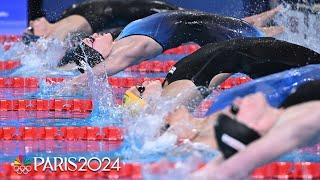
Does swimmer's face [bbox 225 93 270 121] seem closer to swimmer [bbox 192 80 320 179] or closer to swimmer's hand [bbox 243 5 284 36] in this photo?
swimmer [bbox 192 80 320 179]

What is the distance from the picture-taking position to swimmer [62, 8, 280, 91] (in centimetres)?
439

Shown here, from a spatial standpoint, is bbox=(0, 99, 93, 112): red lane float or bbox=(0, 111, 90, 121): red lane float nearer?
bbox=(0, 111, 90, 121): red lane float

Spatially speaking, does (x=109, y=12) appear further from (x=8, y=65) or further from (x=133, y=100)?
(x=133, y=100)

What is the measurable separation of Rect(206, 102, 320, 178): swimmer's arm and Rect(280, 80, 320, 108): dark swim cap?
0.91ft

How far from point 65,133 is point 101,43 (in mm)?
612

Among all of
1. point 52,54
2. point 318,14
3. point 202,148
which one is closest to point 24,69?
point 52,54

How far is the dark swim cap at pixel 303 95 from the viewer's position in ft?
8.64

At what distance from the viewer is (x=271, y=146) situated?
228 centimetres

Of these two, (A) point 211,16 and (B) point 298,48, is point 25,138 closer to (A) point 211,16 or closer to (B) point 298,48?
(A) point 211,16

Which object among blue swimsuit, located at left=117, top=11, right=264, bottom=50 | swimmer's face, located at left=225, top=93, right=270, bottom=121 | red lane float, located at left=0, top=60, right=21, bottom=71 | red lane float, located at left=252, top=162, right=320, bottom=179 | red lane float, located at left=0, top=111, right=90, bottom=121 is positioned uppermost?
blue swimsuit, located at left=117, top=11, right=264, bottom=50

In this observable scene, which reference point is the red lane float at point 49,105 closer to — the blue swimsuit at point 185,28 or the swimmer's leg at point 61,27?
the blue swimsuit at point 185,28

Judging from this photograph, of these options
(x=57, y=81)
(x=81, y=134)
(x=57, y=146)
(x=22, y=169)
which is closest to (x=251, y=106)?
(x=22, y=169)

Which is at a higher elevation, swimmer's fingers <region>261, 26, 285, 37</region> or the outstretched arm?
swimmer's fingers <region>261, 26, 285, 37</region>

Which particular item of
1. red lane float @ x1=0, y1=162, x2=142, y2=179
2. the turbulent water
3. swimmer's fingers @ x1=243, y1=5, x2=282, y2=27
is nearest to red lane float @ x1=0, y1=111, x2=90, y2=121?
the turbulent water
